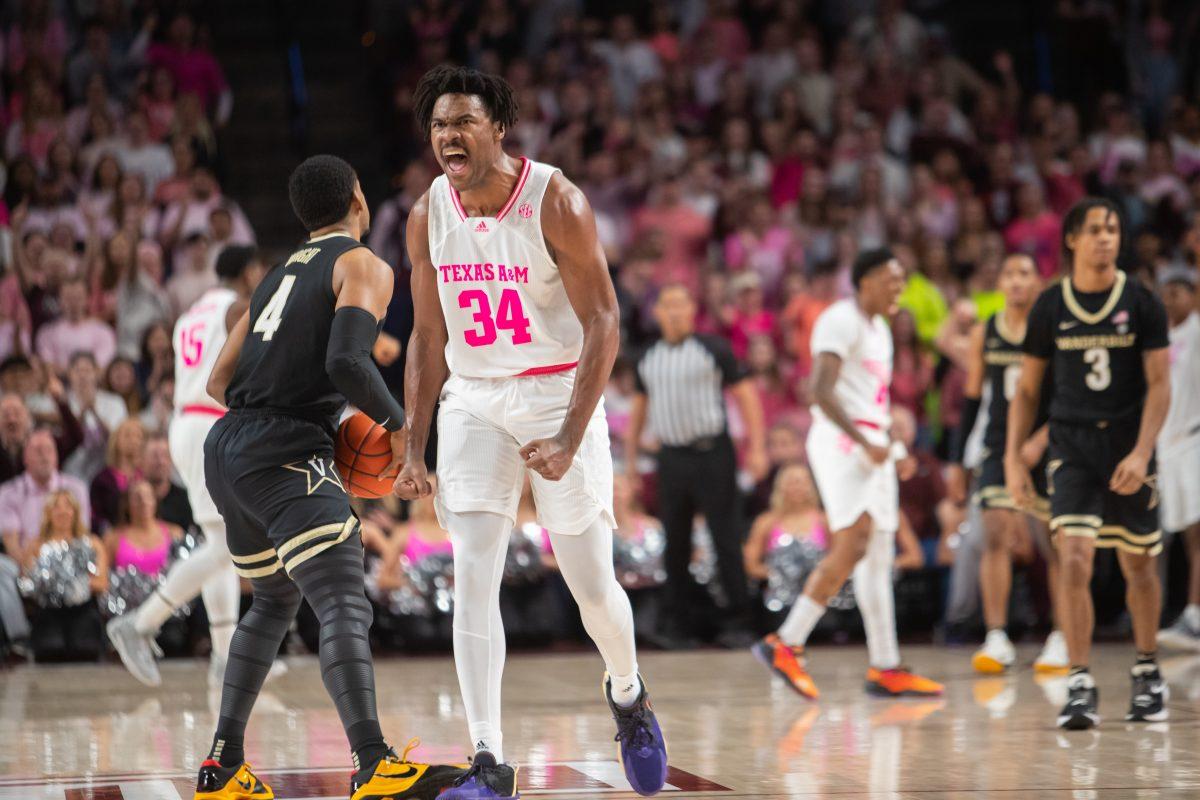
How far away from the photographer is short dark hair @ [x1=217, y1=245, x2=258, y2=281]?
25.6 ft

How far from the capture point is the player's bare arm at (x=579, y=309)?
15.8 feet

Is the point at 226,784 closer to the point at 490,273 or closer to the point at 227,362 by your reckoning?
the point at 227,362

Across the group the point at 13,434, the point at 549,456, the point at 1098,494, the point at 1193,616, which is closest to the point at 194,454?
the point at 13,434

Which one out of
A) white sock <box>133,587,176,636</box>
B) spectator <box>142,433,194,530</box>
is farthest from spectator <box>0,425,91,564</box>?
white sock <box>133,587,176,636</box>

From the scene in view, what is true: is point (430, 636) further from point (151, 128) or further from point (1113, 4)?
point (1113, 4)

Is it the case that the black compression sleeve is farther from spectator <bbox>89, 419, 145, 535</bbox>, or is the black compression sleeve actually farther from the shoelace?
the shoelace

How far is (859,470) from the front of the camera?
8016mm

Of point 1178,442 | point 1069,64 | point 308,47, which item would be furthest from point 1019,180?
point 308,47

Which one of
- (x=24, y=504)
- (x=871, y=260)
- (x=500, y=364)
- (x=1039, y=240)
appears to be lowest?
(x=24, y=504)

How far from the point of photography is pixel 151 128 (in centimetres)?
1300

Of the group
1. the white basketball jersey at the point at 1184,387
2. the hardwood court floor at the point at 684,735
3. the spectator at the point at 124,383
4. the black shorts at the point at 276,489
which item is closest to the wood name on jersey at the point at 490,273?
the black shorts at the point at 276,489

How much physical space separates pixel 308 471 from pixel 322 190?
86 cm

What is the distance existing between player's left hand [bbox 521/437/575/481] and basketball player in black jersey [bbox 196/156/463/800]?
49 cm

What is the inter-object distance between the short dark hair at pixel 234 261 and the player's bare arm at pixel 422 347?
280 cm
